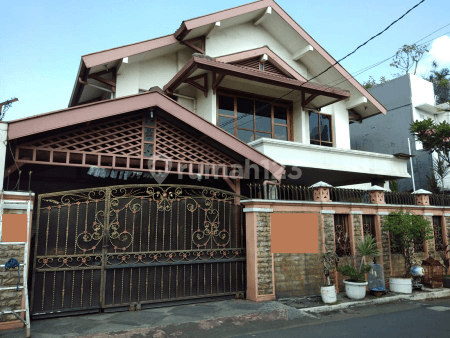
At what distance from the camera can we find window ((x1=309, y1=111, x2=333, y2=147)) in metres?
14.4

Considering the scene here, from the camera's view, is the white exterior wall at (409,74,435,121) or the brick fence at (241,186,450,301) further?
the white exterior wall at (409,74,435,121)

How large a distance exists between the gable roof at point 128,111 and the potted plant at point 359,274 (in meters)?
2.67

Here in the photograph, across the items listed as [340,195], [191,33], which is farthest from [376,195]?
[191,33]

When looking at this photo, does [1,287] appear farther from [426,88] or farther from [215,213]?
[426,88]

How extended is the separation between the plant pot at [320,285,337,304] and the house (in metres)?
0.54

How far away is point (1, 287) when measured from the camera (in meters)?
5.22

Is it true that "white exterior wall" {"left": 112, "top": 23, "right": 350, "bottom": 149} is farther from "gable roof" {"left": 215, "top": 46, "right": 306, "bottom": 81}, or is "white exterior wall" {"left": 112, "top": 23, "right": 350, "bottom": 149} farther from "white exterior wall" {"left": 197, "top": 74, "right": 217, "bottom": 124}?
"gable roof" {"left": 215, "top": 46, "right": 306, "bottom": 81}

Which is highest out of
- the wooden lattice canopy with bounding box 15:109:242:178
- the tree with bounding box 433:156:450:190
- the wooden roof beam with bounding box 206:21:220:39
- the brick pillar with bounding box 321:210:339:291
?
the wooden roof beam with bounding box 206:21:220:39

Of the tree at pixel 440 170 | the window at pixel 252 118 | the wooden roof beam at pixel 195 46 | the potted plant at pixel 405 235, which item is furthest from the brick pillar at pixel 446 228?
the wooden roof beam at pixel 195 46

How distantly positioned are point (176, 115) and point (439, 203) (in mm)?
9263

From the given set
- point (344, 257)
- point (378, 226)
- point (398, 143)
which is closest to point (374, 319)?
point (344, 257)

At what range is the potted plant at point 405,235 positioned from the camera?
343 inches

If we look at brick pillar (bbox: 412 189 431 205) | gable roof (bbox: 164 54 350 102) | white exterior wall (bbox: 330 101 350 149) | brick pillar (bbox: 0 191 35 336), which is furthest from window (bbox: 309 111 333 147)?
brick pillar (bbox: 0 191 35 336)

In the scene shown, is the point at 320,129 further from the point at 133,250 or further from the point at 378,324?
the point at 133,250
